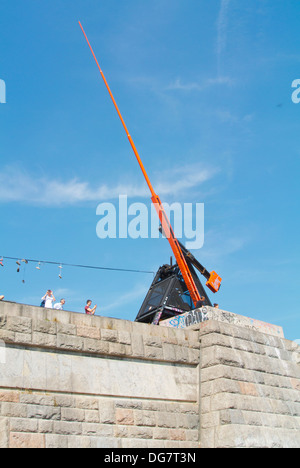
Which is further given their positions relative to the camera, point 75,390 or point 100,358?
point 100,358

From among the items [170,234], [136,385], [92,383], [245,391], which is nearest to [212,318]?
[245,391]

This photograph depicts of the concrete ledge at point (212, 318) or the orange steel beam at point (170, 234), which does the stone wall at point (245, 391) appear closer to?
the concrete ledge at point (212, 318)

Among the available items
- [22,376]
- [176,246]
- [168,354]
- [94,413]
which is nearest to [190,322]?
[168,354]

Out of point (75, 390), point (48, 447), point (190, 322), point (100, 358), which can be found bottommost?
point (48, 447)

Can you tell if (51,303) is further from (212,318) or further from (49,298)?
(212,318)

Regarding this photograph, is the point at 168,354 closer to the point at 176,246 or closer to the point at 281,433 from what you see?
the point at 281,433

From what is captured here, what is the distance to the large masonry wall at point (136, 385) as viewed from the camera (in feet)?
34.4

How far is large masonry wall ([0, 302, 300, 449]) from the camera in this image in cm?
1049

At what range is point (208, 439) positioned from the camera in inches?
481

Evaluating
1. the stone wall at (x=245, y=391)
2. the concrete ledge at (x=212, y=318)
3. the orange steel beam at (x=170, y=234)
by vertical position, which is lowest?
the stone wall at (x=245, y=391)

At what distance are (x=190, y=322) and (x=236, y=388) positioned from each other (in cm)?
226

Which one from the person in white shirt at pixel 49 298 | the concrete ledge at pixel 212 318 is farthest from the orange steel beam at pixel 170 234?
the person in white shirt at pixel 49 298

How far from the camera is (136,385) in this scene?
39.4 feet

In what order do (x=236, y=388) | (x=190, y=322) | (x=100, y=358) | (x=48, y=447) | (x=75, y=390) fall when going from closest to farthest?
1. (x=48, y=447)
2. (x=75, y=390)
3. (x=100, y=358)
4. (x=236, y=388)
5. (x=190, y=322)
